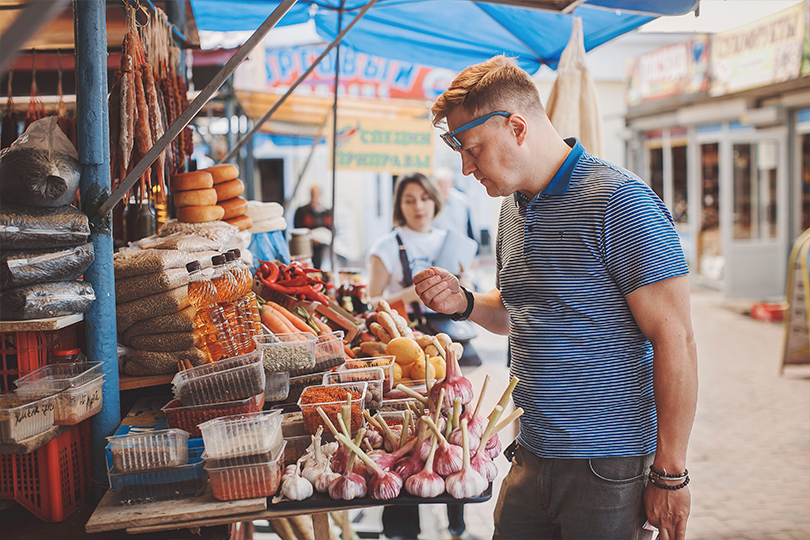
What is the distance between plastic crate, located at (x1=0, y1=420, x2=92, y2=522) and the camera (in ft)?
6.53

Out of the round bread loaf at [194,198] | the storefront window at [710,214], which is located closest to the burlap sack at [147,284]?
the round bread loaf at [194,198]

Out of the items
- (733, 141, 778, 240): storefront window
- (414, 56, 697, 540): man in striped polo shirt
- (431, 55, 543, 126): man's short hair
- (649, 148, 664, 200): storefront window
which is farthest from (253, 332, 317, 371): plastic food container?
(649, 148, 664, 200): storefront window

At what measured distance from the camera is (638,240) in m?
1.87

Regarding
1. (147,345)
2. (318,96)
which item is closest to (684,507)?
(147,345)

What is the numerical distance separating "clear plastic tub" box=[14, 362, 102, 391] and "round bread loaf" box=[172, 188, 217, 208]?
1.01 metres

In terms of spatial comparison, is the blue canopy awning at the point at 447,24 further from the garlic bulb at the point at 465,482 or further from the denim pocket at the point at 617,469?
the garlic bulb at the point at 465,482

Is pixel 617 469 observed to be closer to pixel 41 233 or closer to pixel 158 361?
pixel 158 361

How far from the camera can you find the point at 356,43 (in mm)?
4949

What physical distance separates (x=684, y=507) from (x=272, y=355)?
143 centimetres

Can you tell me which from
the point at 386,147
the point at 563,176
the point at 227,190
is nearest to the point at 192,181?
the point at 227,190

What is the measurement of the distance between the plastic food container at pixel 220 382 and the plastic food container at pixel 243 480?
0.31 metres

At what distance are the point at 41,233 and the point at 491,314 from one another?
1571 millimetres

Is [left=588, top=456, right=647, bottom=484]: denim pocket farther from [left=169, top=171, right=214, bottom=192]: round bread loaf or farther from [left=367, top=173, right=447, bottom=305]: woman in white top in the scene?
[left=367, top=173, right=447, bottom=305]: woman in white top

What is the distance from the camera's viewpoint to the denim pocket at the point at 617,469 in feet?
6.58
